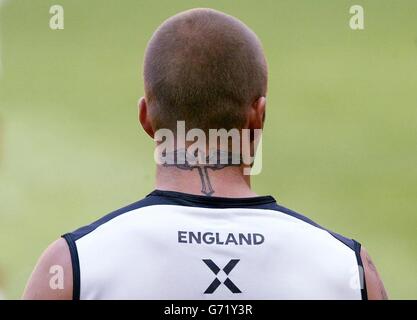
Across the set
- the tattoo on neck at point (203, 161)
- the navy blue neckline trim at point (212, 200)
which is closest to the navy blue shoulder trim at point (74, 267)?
the navy blue neckline trim at point (212, 200)

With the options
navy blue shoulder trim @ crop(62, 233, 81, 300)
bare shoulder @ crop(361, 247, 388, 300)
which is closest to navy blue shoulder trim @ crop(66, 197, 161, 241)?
navy blue shoulder trim @ crop(62, 233, 81, 300)

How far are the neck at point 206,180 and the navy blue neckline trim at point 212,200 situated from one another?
23 mm

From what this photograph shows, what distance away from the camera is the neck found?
9.17 ft

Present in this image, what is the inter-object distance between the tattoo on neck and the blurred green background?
7.38 metres

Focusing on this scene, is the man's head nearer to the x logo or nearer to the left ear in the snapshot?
the left ear

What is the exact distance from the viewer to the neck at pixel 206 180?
9.17 feet

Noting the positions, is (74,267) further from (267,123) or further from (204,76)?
(267,123)

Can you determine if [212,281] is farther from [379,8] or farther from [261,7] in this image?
[379,8]

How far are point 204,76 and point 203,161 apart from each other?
0.26 metres

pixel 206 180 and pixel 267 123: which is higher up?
pixel 206 180

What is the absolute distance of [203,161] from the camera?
288 centimetres

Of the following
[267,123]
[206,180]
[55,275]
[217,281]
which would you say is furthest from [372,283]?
[267,123]
